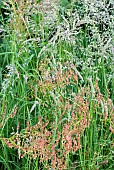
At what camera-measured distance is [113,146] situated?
227cm

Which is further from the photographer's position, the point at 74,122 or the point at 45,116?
the point at 45,116

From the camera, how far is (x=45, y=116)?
7.48 ft

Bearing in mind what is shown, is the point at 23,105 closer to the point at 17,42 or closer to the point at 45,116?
the point at 45,116

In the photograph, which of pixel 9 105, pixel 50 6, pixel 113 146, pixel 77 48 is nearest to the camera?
pixel 113 146

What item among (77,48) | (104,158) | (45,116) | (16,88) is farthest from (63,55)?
(104,158)

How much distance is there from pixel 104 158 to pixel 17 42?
91 cm

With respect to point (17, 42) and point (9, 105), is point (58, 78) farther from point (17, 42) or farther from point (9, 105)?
point (17, 42)

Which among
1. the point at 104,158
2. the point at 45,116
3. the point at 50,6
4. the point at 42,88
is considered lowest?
the point at 104,158

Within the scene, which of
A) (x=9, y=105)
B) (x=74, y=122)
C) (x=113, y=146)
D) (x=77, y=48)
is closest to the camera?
(x=74, y=122)

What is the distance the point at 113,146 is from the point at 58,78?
495 mm

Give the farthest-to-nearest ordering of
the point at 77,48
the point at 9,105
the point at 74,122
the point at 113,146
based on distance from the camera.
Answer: the point at 77,48 < the point at 9,105 < the point at 113,146 < the point at 74,122

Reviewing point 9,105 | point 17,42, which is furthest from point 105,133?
point 17,42

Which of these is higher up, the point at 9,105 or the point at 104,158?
the point at 9,105

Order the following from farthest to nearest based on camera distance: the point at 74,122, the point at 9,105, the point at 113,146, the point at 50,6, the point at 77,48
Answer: the point at 77,48 < the point at 50,6 < the point at 9,105 < the point at 113,146 < the point at 74,122
